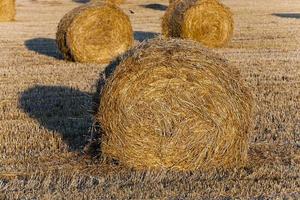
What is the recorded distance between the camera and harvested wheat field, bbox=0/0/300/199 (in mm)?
5516

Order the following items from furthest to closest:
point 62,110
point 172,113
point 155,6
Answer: point 155,6 → point 62,110 → point 172,113

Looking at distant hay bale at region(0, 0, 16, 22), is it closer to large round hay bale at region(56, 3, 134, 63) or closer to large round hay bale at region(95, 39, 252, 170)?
large round hay bale at region(56, 3, 134, 63)

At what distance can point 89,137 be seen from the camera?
6977 mm

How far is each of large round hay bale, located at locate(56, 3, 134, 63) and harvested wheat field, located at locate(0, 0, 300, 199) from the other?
17.7 inches

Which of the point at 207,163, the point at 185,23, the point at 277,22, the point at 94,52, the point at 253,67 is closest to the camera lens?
the point at 207,163

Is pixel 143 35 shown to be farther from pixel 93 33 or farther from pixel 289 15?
pixel 289 15

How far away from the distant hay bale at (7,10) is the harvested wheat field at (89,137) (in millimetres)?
8142

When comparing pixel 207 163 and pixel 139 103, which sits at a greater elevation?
pixel 139 103

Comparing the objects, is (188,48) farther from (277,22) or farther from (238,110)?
(277,22)

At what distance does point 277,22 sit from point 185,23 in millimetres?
7170

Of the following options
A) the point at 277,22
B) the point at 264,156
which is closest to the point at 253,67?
the point at 264,156

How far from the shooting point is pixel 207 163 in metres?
6.20

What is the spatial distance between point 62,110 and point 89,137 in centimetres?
190

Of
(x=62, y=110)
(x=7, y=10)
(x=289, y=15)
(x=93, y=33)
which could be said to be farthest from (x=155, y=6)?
(x=62, y=110)
